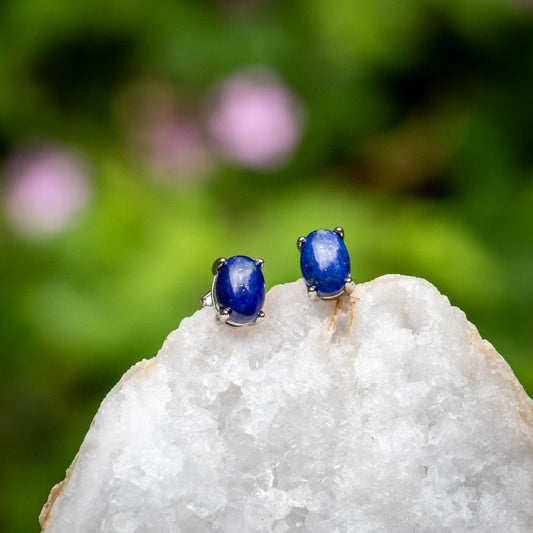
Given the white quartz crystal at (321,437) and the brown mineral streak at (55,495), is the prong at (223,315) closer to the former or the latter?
the white quartz crystal at (321,437)

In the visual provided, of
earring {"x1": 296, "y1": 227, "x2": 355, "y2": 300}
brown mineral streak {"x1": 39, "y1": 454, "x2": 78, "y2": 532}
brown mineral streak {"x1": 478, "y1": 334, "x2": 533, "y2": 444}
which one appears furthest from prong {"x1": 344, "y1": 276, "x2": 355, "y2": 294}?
brown mineral streak {"x1": 39, "y1": 454, "x2": 78, "y2": 532}

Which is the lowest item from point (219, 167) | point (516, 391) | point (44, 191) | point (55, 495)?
point (55, 495)

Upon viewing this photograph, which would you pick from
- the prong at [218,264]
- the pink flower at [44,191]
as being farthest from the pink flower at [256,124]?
the prong at [218,264]

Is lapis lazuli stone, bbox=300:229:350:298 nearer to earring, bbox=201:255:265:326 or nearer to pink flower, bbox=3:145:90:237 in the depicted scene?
earring, bbox=201:255:265:326

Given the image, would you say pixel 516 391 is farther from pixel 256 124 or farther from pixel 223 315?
pixel 256 124

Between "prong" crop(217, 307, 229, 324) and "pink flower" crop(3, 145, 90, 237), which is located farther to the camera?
"pink flower" crop(3, 145, 90, 237)

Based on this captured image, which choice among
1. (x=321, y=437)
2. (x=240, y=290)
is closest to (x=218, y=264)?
(x=240, y=290)
